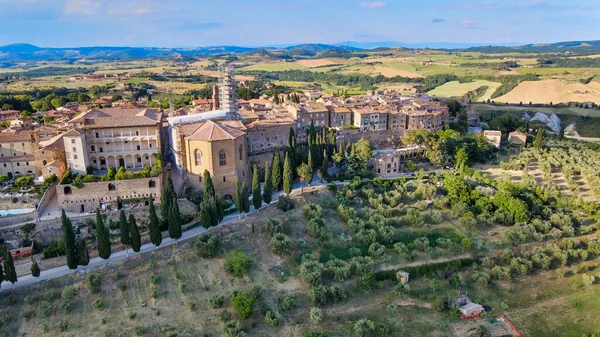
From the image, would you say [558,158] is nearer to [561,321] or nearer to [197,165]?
[561,321]

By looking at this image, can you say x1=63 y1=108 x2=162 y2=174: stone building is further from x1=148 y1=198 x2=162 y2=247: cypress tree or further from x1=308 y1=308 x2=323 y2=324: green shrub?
x1=308 y1=308 x2=323 y2=324: green shrub

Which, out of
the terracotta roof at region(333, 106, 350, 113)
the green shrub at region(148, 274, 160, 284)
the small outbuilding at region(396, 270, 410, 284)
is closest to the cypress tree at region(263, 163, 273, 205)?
the green shrub at region(148, 274, 160, 284)

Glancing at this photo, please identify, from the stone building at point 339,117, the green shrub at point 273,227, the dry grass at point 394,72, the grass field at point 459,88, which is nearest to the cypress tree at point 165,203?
the green shrub at point 273,227

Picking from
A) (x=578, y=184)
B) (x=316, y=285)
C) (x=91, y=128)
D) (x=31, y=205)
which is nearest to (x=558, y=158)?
(x=578, y=184)

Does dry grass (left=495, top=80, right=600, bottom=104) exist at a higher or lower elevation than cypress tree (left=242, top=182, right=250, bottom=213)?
higher

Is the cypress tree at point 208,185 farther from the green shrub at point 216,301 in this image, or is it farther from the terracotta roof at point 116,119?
the green shrub at point 216,301

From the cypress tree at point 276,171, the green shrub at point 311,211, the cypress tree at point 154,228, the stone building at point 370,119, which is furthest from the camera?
the stone building at point 370,119

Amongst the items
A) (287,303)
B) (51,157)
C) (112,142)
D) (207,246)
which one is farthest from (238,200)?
(51,157)
